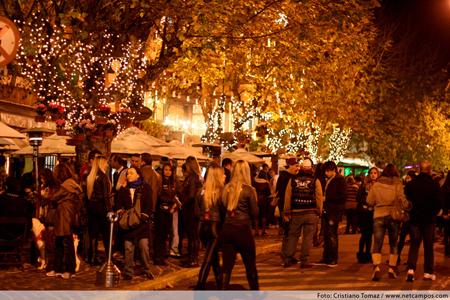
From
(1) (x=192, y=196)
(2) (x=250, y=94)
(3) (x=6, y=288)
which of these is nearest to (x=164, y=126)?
(2) (x=250, y=94)

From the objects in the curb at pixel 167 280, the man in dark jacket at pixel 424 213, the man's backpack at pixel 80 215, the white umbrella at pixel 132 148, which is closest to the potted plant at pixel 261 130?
the white umbrella at pixel 132 148

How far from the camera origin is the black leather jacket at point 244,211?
28.5ft

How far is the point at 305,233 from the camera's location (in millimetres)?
12508

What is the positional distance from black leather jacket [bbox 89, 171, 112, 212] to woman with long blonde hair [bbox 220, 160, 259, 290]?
317cm

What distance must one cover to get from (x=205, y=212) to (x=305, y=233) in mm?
3725

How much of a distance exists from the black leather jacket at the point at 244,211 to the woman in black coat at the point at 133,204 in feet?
6.03

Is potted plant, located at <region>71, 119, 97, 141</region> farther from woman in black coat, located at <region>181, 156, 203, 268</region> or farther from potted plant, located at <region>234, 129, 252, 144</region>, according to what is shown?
potted plant, located at <region>234, 129, 252, 144</region>

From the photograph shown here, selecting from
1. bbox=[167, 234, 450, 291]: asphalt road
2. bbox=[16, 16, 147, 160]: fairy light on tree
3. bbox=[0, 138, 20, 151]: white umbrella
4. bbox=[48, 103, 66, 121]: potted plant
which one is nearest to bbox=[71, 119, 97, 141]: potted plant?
bbox=[16, 16, 147, 160]: fairy light on tree

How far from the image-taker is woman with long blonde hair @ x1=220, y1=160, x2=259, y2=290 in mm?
8586

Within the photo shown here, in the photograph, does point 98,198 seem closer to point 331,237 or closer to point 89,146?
point 89,146

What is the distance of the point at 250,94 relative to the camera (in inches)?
1193

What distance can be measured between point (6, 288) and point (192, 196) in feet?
12.8

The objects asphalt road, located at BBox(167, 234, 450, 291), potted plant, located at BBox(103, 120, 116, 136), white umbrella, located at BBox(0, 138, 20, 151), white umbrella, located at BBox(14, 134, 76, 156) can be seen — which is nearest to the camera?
asphalt road, located at BBox(167, 234, 450, 291)

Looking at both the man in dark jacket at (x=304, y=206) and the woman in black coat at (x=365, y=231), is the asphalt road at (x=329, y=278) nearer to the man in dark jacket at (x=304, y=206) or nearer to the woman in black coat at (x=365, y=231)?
the woman in black coat at (x=365, y=231)
